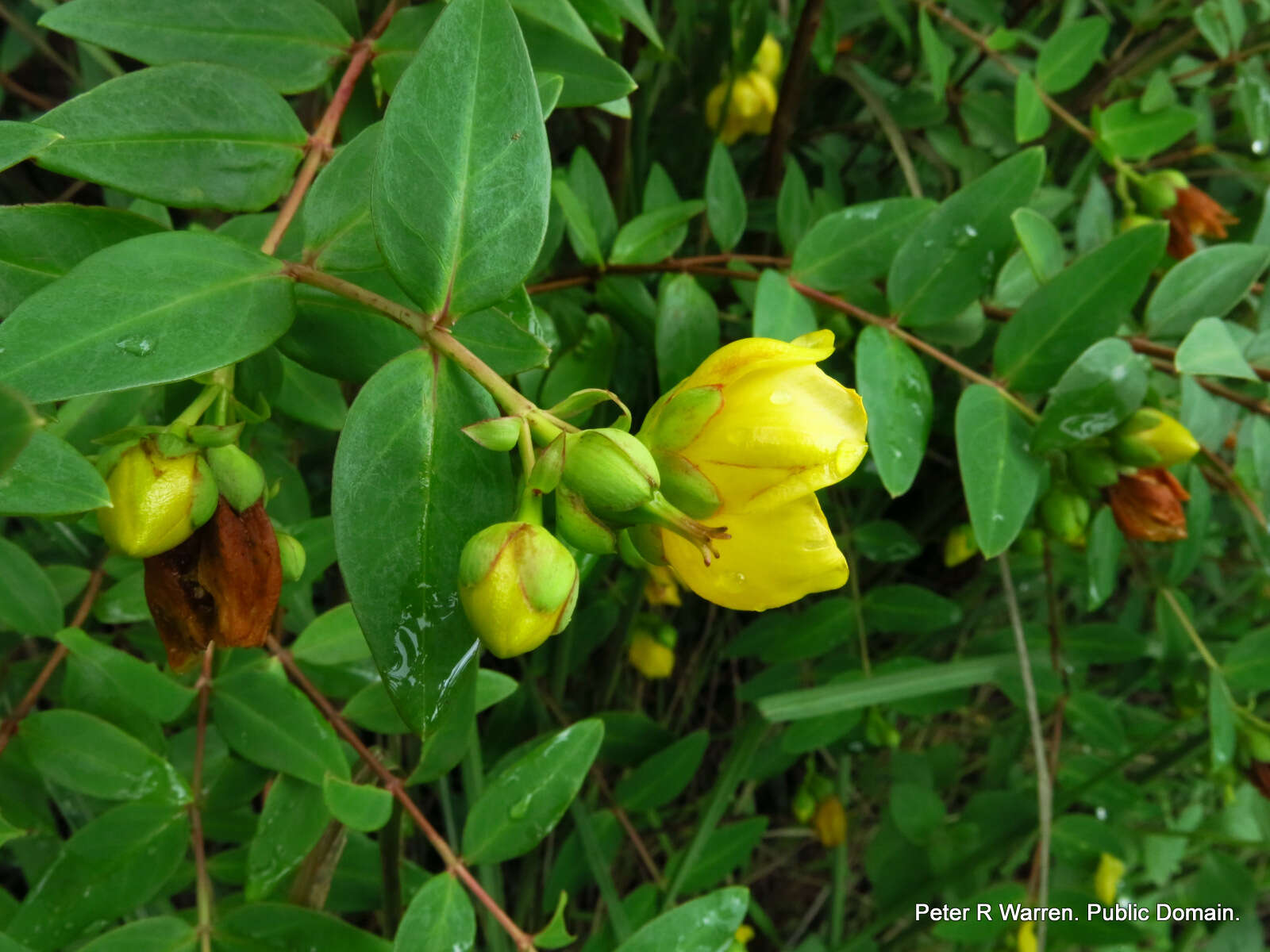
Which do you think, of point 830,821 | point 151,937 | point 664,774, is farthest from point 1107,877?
point 151,937

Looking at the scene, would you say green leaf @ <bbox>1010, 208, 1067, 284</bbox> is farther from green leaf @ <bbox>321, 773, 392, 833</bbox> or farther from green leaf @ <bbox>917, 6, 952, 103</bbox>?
green leaf @ <bbox>321, 773, 392, 833</bbox>

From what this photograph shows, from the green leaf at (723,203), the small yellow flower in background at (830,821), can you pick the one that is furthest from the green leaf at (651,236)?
the small yellow flower in background at (830,821)

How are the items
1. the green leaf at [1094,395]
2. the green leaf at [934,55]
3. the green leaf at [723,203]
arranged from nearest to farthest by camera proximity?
the green leaf at [1094,395] < the green leaf at [723,203] < the green leaf at [934,55]

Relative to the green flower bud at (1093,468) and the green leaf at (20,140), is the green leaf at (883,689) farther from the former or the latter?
the green leaf at (20,140)

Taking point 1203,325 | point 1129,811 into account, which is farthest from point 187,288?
point 1129,811

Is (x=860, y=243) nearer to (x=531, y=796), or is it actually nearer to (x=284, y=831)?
(x=531, y=796)

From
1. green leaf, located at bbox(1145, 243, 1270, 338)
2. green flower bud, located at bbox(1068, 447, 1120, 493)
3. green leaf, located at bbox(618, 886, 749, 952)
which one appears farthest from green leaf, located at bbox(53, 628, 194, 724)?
green leaf, located at bbox(1145, 243, 1270, 338)

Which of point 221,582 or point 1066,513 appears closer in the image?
point 221,582
